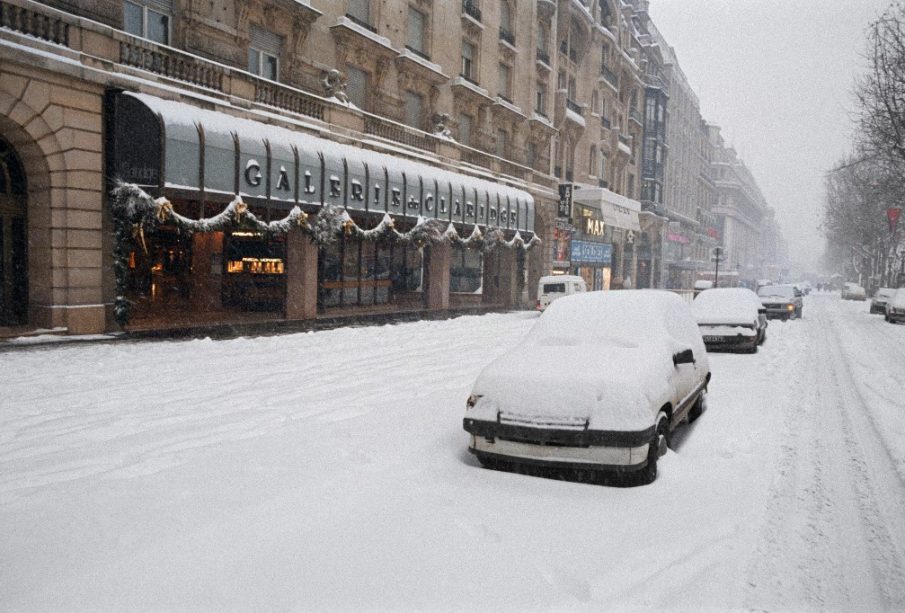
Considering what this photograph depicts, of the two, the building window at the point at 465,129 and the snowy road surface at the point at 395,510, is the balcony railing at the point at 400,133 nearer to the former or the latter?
the building window at the point at 465,129

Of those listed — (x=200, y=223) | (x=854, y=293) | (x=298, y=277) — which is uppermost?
(x=200, y=223)

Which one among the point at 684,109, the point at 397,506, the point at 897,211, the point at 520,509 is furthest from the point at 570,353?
the point at 684,109

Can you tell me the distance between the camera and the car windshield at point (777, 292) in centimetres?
2512

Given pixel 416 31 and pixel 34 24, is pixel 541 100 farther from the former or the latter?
pixel 34 24

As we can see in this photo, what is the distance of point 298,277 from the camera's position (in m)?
18.5

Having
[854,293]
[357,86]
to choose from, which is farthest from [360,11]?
[854,293]

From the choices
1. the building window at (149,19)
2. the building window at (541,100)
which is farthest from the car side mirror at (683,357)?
the building window at (541,100)

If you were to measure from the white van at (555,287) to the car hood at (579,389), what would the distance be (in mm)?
18472

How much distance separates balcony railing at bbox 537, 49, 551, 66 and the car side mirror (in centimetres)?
2969

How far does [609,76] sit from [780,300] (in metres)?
24.9

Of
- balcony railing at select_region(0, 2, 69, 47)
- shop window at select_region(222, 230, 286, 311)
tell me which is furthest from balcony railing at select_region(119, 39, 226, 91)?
shop window at select_region(222, 230, 286, 311)

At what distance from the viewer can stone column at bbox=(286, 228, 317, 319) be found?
60.5 ft

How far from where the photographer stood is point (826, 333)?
20047 millimetres

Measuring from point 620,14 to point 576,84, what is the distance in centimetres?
1111
